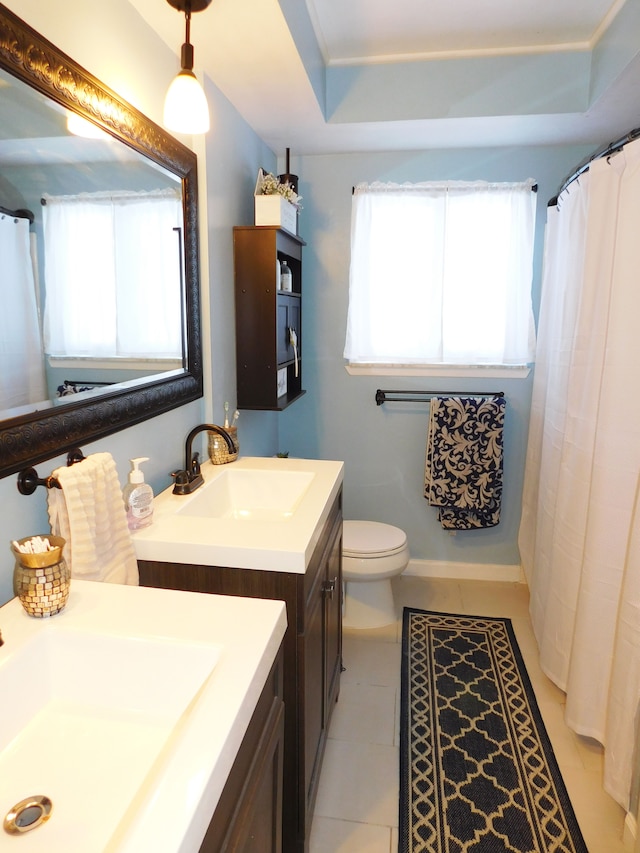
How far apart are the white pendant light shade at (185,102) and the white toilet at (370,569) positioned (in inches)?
69.1


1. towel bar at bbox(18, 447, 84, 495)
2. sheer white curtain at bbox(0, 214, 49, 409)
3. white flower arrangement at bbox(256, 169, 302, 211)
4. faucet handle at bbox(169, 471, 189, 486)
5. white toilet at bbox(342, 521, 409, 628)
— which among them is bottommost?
white toilet at bbox(342, 521, 409, 628)

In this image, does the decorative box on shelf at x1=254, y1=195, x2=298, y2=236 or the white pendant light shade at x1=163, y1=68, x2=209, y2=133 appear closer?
the white pendant light shade at x1=163, y1=68, x2=209, y2=133

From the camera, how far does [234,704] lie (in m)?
0.80

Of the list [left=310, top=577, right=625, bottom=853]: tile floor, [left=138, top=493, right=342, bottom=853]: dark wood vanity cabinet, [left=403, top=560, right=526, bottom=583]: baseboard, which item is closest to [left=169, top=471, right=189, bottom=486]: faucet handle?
[left=138, top=493, right=342, bottom=853]: dark wood vanity cabinet

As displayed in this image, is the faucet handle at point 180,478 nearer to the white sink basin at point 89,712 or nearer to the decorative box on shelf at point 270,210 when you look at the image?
the white sink basin at point 89,712

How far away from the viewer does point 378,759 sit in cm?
188

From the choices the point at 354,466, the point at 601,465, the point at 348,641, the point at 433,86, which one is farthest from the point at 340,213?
the point at 348,641

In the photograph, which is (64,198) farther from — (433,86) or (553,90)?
(553,90)

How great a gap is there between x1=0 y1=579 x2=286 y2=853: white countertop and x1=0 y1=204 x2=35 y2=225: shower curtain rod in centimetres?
71

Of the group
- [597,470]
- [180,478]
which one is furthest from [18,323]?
[597,470]

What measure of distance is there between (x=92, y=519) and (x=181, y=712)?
1.46ft

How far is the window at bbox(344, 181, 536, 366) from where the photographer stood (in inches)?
106

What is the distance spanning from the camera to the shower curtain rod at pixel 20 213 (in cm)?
101

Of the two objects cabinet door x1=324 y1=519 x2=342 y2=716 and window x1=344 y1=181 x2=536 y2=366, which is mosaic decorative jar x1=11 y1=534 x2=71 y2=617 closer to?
cabinet door x1=324 y1=519 x2=342 y2=716
